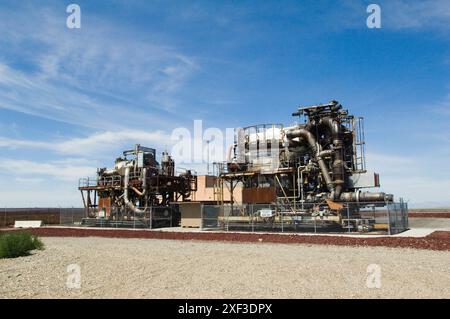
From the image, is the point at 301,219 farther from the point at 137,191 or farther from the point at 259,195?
the point at 137,191

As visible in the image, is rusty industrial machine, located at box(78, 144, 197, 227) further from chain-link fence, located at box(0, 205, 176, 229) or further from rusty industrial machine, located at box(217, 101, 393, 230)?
rusty industrial machine, located at box(217, 101, 393, 230)

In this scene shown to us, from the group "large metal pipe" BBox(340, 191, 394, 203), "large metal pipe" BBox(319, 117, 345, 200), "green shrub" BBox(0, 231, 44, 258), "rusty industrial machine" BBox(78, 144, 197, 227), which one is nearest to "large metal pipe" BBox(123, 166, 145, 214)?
"rusty industrial machine" BBox(78, 144, 197, 227)

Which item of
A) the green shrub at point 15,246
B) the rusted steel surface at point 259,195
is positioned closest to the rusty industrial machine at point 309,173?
the rusted steel surface at point 259,195

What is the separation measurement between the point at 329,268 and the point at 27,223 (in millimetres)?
39728

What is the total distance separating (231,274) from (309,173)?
19.5 meters

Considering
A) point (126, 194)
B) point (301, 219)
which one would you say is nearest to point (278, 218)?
point (301, 219)

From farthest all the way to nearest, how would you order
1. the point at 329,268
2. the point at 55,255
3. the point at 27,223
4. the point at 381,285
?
1. the point at 27,223
2. the point at 55,255
3. the point at 329,268
4. the point at 381,285

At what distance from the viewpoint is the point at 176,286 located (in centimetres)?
971

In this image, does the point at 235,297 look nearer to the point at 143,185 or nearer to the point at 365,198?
the point at 365,198

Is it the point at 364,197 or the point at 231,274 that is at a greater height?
the point at 364,197

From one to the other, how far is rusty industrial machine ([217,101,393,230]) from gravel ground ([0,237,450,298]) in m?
10.8

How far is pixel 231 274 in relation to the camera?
36.9 ft

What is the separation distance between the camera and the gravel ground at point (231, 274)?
899 cm
